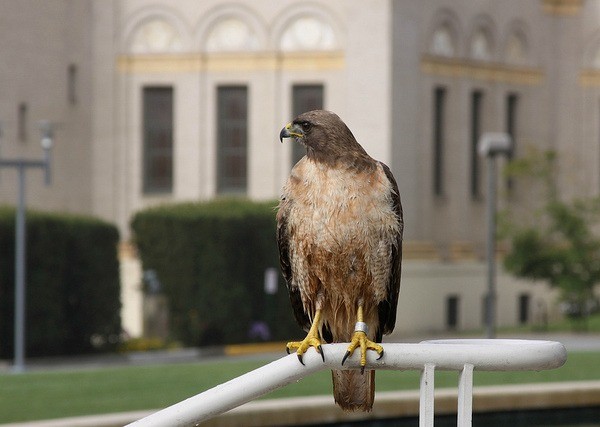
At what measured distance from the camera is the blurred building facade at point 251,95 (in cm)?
4419

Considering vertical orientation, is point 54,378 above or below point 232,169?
below

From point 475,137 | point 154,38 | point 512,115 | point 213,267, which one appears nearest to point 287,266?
point 213,267

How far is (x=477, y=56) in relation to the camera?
4809 cm

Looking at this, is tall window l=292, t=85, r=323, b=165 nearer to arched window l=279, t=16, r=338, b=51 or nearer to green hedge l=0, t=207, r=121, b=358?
arched window l=279, t=16, r=338, b=51

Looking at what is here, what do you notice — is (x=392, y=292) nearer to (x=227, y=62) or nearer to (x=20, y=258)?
(x=20, y=258)

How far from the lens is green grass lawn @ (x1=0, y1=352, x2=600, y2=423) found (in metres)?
18.2

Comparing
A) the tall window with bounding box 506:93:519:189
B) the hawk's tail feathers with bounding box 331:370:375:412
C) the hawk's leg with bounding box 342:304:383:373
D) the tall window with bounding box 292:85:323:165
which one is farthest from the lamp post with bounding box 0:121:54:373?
the hawk's leg with bounding box 342:304:383:373

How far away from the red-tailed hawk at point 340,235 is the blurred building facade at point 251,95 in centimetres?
3720

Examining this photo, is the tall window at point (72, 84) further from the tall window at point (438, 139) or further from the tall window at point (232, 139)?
the tall window at point (438, 139)

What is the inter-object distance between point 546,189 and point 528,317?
378 cm

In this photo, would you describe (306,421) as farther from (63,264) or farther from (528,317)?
(528,317)

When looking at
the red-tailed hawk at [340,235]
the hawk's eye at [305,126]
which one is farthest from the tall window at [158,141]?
the hawk's eye at [305,126]

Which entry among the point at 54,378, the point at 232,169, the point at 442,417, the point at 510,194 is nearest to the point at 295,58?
the point at 232,169

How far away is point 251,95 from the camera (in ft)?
150
